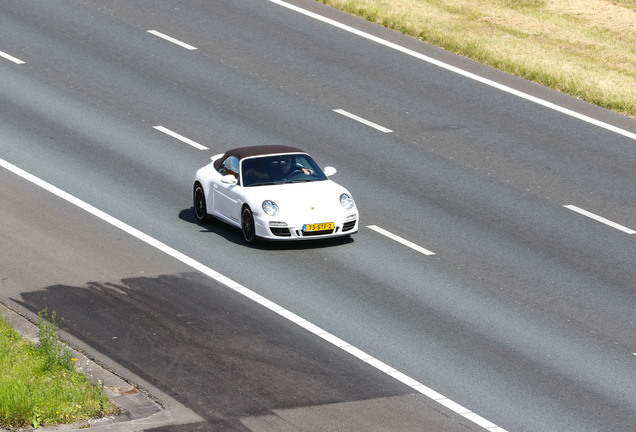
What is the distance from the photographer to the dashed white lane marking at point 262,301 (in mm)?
13555

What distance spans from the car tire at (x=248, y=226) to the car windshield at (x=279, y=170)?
1.97 feet

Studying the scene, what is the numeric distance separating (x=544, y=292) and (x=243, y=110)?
10319 millimetres

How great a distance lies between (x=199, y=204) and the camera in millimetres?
20562

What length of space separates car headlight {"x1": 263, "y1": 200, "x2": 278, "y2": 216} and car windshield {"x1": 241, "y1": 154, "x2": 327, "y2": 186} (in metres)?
0.68

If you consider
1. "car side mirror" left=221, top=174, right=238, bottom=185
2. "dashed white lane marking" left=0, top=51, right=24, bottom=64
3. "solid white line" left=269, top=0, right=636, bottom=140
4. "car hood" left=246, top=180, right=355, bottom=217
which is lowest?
"dashed white lane marking" left=0, top=51, right=24, bottom=64

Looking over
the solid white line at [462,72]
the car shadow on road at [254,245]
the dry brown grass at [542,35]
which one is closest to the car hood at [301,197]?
the car shadow on road at [254,245]

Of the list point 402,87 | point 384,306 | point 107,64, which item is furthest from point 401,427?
point 107,64

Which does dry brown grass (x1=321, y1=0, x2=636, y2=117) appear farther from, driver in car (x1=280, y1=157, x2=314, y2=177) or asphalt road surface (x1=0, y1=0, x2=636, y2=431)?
driver in car (x1=280, y1=157, x2=314, y2=177)

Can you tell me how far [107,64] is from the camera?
2864 centimetres

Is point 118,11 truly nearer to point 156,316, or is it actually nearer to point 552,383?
point 156,316

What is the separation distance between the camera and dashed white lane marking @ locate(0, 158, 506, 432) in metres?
13.6

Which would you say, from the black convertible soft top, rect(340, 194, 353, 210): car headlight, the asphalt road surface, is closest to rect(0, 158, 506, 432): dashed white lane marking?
the asphalt road surface

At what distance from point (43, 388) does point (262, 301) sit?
4.45 meters

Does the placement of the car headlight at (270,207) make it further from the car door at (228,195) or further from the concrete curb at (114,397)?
the concrete curb at (114,397)
